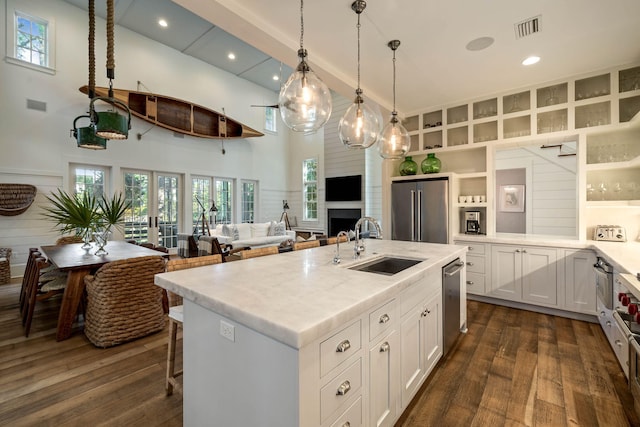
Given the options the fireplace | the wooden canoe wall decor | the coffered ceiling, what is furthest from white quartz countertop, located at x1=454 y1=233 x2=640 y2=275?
the wooden canoe wall decor

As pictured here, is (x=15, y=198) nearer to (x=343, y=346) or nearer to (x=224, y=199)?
(x=224, y=199)

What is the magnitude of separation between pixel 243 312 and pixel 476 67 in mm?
Result: 3571

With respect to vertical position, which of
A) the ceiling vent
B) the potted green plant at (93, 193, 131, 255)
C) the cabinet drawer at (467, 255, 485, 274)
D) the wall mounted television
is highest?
the ceiling vent

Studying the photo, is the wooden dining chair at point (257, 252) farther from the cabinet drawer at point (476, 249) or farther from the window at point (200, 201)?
the window at point (200, 201)

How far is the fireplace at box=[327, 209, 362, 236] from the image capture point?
7.77 metres

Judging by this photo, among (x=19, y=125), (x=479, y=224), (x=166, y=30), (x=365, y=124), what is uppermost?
(x=166, y=30)

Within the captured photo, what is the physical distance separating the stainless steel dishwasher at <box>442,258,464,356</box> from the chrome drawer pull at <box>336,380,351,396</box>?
4.58 feet

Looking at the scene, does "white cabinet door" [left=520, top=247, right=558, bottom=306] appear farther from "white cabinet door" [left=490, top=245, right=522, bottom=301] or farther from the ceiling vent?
the ceiling vent

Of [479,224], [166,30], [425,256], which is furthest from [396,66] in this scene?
[166,30]

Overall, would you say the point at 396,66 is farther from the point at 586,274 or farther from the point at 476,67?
the point at 586,274

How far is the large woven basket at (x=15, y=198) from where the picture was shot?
15.5ft

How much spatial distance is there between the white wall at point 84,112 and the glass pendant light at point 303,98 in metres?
5.66

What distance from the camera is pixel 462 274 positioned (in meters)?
2.76

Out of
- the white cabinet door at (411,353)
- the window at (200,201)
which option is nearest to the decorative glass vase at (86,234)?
the white cabinet door at (411,353)
